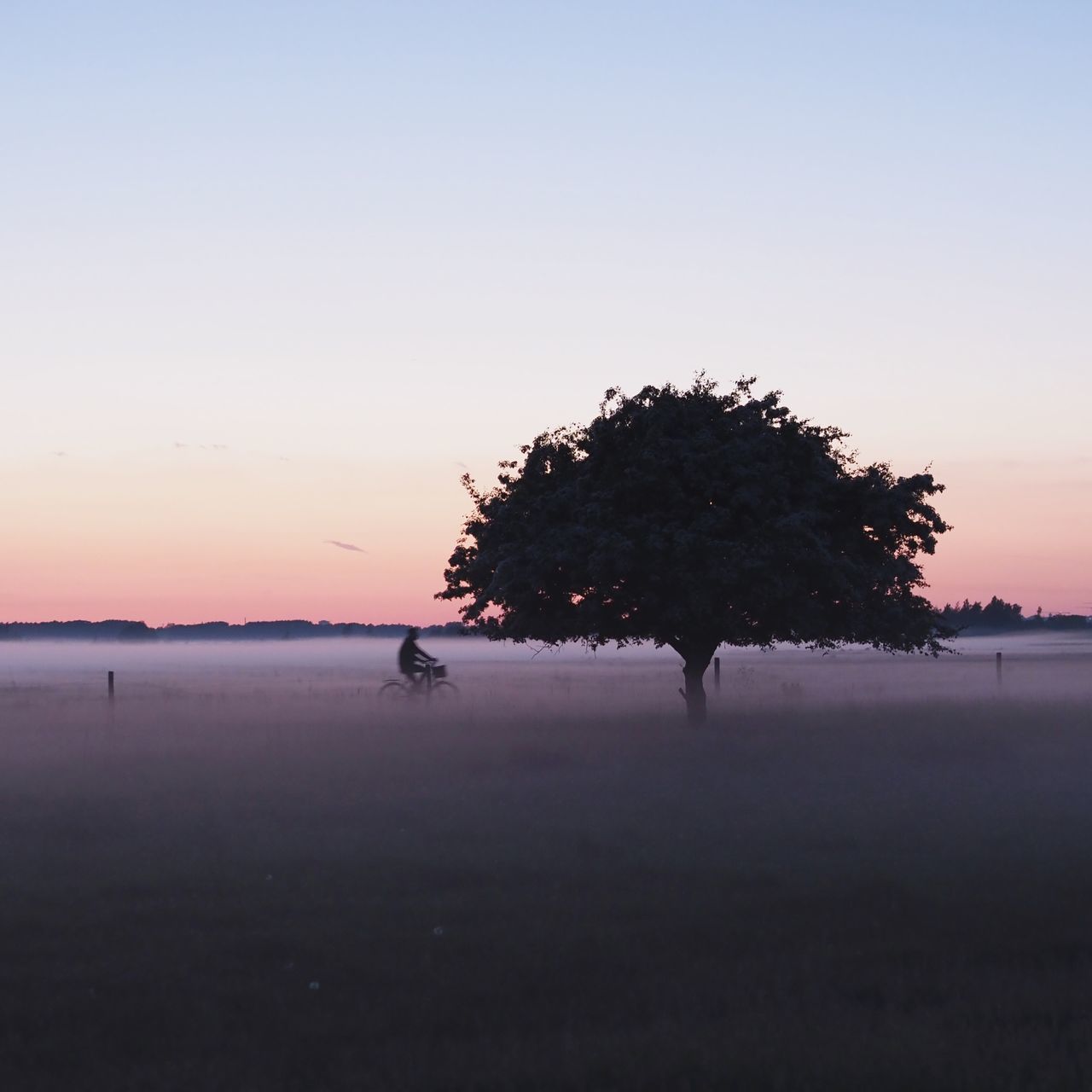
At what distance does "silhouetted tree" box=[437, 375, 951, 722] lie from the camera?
2908 centimetres

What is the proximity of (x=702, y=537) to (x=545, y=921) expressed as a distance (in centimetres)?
1771

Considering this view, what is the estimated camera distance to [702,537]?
94.3 ft

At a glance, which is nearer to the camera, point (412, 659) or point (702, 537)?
point (702, 537)

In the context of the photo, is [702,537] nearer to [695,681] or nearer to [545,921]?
[695,681]

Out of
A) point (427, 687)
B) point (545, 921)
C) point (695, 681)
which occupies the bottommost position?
point (545, 921)

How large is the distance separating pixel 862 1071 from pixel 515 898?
17.6 feet

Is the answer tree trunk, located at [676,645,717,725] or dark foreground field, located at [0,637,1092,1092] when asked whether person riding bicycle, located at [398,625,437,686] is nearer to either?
tree trunk, located at [676,645,717,725]

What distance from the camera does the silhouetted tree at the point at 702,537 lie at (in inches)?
1145

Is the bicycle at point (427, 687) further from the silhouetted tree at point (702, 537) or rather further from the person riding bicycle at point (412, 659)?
the silhouetted tree at point (702, 537)

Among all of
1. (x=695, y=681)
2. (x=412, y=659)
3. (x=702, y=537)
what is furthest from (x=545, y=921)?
(x=412, y=659)

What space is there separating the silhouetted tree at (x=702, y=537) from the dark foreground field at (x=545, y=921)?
442cm

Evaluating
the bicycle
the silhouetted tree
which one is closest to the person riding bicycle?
the bicycle

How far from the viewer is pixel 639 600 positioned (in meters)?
30.5

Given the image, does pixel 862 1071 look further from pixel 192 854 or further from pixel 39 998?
pixel 192 854
